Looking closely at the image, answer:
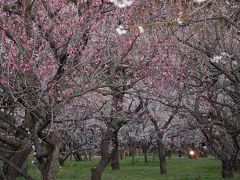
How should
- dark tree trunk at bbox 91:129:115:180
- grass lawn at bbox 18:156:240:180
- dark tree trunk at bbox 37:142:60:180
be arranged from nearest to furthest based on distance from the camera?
1. dark tree trunk at bbox 37:142:60:180
2. dark tree trunk at bbox 91:129:115:180
3. grass lawn at bbox 18:156:240:180

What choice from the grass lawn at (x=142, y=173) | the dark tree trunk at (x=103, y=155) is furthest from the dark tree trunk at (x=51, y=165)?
the grass lawn at (x=142, y=173)

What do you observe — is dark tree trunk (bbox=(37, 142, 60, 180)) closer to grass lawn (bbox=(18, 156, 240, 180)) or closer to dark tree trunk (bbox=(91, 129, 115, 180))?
dark tree trunk (bbox=(91, 129, 115, 180))

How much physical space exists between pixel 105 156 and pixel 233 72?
7.96 m

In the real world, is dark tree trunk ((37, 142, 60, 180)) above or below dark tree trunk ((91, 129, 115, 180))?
below

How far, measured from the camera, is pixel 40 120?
9.01 m

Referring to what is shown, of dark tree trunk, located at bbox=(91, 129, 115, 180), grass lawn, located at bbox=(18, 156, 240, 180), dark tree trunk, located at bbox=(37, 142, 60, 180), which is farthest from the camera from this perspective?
grass lawn, located at bbox=(18, 156, 240, 180)

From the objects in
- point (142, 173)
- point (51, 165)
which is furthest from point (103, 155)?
point (142, 173)

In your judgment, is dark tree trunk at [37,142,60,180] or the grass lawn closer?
dark tree trunk at [37,142,60,180]

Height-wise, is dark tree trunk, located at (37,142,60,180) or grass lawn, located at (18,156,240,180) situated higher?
grass lawn, located at (18,156,240,180)

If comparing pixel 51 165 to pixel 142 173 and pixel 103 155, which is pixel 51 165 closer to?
pixel 103 155

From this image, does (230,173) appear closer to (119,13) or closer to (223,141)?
(223,141)

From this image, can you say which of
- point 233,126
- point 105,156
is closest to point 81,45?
point 233,126

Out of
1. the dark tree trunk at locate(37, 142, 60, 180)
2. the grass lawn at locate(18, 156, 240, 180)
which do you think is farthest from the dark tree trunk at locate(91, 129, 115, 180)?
the dark tree trunk at locate(37, 142, 60, 180)

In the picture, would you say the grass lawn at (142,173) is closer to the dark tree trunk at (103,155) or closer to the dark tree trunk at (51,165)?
the dark tree trunk at (103,155)
